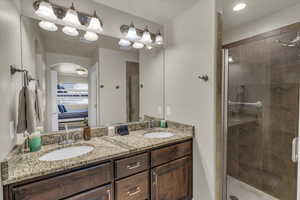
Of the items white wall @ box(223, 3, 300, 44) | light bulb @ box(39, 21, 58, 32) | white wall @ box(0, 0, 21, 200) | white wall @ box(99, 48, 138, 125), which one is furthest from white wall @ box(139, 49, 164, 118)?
white wall @ box(0, 0, 21, 200)

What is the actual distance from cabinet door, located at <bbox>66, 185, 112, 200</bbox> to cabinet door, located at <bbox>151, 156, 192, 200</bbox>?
443 millimetres

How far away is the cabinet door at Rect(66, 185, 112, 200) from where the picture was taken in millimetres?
1075

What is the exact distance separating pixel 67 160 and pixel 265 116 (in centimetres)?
234

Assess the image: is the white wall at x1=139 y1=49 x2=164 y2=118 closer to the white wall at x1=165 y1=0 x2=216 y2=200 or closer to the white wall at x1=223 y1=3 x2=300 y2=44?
the white wall at x1=165 y1=0 x2=216 y2=200

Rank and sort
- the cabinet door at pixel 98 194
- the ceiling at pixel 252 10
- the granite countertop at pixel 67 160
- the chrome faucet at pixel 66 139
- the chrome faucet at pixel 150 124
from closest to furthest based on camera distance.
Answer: the granite countertop at pixel 67 160 → the cabinet door at pixel 98 194 → the chrome faucet at pixel 66 139 → the ceiling at pixel 252 10 → the chrome faucet at pixel 150 124

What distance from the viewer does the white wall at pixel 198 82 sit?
5.42 feet

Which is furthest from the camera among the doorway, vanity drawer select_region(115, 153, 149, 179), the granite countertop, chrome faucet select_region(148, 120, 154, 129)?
chrome faucet select_region(148, 120, 154, 129)

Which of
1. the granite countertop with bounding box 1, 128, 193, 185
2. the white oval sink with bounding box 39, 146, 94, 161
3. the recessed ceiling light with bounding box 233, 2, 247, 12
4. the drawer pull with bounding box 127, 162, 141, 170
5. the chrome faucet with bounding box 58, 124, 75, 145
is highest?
the recessed ceiling light with bounding box 233, 2, 247, 12

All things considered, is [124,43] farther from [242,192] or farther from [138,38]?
[242,192]

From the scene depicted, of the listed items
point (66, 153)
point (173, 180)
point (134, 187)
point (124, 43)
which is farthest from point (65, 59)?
point (173, 180)

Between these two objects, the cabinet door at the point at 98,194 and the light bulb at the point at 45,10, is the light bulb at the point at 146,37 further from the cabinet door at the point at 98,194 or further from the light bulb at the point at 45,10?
the cabinet door at the point at 98,194

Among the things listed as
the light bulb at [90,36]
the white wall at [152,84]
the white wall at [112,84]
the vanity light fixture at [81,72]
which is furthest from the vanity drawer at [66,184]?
the light bulb at [90,36]

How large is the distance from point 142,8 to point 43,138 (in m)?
1.81

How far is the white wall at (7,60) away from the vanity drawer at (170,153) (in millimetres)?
1091
